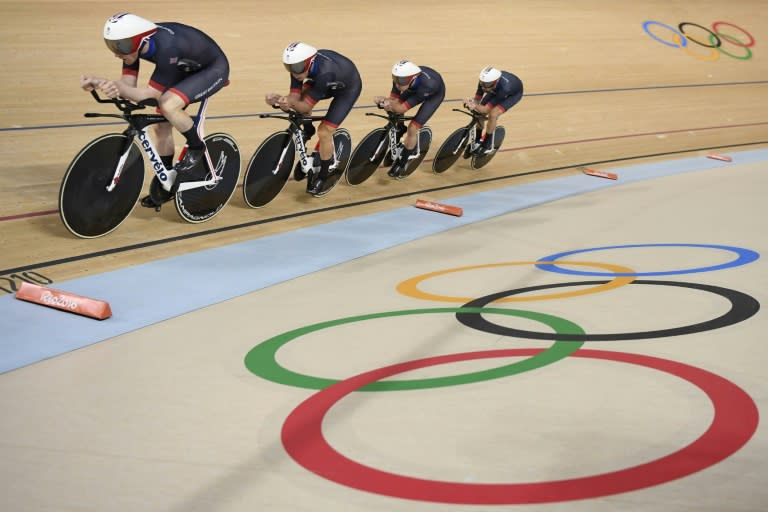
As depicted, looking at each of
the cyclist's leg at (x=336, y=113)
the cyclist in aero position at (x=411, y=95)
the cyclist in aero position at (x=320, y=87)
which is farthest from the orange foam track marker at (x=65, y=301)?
the cyclist in aero position at (x=411, y=95)

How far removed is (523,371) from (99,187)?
271cm

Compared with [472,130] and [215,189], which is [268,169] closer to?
[215,189]

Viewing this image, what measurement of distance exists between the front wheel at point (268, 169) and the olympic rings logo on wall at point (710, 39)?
10.1 m

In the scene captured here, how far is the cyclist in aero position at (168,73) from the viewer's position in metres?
4.48

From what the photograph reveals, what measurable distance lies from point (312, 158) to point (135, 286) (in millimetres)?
2271

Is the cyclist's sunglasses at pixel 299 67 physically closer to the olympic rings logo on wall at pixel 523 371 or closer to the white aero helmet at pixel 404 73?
the white aero helmet at pixel 404 73

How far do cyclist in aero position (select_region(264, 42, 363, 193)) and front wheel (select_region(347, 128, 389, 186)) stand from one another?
2.30ft

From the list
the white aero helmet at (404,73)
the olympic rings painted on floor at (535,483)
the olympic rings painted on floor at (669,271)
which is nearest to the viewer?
the olympic rings painted on floor at (535,483)

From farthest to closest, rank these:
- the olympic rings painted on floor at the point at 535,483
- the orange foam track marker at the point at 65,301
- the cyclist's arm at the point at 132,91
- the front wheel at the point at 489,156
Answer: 1. the front wheel at the point at 489,156
2. the cyclist's arm at the point at 132,91
3. the orange foam track marker at the point at 65,301
4. the olympic rings painted on floor at the point at 535,483

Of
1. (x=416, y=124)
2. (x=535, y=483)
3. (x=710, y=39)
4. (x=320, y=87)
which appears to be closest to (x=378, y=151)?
(x=416, y=124)

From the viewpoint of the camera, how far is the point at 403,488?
2133 millimetres

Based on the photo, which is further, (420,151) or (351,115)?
(351,115)

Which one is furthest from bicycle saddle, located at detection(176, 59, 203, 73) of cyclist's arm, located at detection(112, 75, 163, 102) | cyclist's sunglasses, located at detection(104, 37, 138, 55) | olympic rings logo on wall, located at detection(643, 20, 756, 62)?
olympic rings logo on wall, located at detection(643, 20, 756, 62)

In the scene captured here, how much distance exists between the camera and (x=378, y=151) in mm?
7094
